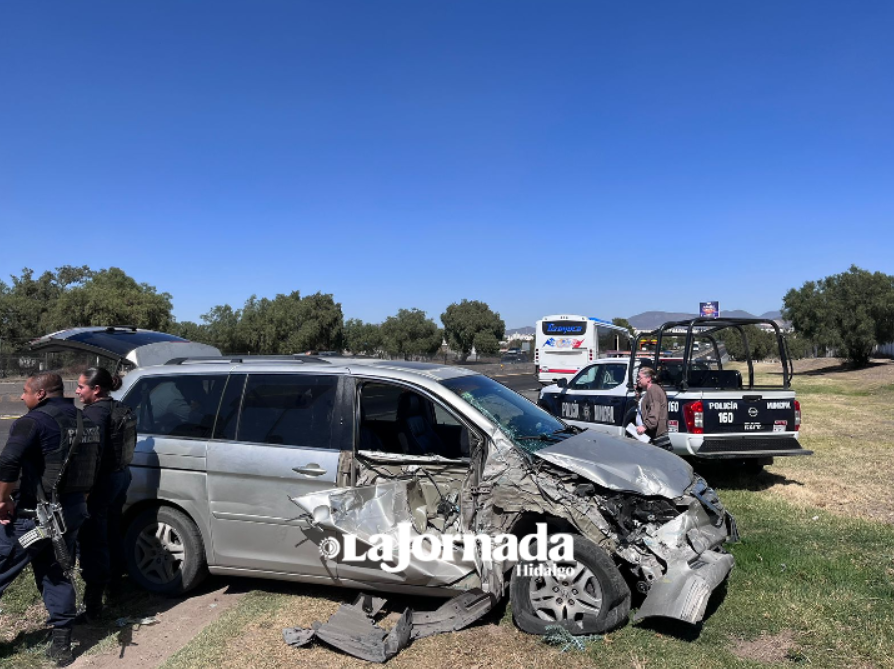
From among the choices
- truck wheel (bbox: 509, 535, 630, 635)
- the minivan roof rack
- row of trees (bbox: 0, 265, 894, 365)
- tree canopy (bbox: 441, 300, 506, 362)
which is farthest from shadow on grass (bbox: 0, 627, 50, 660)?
tree canopy (bbox: 441, 300, 506, 362)

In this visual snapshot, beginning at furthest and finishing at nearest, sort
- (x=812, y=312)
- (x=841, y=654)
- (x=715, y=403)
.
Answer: (x=812, y=312) < (x=715, y=403) < (x=841, y=654)

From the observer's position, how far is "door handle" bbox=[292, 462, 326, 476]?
4523 mm

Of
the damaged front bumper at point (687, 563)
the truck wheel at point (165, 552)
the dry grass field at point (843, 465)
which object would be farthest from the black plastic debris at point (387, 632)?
the dry grass field at point (843, 465)

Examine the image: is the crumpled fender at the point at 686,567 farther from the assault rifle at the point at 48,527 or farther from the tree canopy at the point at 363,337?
the tree canopy at the point at 363,337

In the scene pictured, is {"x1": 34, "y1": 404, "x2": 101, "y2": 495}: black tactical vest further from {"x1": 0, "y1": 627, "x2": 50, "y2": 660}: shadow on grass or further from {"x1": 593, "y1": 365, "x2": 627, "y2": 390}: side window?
{"x1": 593, "y1": 365, "x2": 627, "y2": 390}: side window

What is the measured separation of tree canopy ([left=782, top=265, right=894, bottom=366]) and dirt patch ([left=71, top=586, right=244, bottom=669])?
48.6 metres

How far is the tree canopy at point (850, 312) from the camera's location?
43344 mm

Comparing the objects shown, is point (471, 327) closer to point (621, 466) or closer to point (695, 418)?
point (695, 418)

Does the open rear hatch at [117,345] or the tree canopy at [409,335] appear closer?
the open rear hatch at [117,345]

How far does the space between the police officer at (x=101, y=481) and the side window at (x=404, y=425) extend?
172 cm

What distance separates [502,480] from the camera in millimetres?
4219

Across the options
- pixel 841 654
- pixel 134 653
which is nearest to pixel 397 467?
pixel 134 653

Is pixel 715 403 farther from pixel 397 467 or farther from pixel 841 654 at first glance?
pixel 397 467

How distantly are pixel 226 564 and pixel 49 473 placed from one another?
4.73 ft
